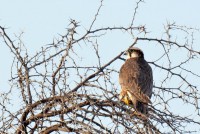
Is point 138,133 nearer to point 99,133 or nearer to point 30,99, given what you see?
point 99,133

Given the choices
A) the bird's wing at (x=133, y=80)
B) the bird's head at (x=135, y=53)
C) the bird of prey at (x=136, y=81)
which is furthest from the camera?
the bird's head at (x=135, y=53)

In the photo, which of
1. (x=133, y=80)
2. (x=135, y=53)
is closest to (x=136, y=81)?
(x=133, y=80)

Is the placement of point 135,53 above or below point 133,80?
above

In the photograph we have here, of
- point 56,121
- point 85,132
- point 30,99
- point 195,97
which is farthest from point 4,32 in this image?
point 195,97

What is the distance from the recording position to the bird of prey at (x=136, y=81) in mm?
6031

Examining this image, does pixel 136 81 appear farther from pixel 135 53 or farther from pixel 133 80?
pixel 135 53

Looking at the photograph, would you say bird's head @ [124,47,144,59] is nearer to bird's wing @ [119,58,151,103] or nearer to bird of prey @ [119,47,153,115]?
bird of prey @ [119,47,153,115]

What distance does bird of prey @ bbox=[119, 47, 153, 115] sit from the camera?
19.8 feet

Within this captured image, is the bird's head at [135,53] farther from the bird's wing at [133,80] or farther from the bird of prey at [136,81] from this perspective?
the bird's wing at [133,80]

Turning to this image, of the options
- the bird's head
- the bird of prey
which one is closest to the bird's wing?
the bird of prey

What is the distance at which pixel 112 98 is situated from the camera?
4406 mm

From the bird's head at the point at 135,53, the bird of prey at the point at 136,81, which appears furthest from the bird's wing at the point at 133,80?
the bird's head at the point at 135,53

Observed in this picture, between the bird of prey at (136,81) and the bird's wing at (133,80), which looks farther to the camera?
the bird's wing at (133,80)

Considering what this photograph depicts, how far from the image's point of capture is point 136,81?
22.2ft
